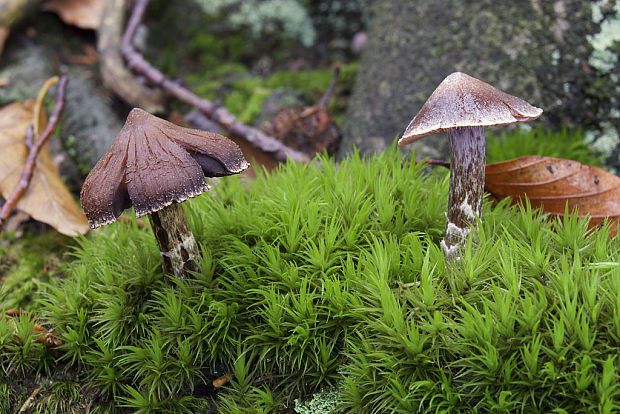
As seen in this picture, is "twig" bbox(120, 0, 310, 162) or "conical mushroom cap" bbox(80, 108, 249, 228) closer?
"conical mushroom cap" bbox(80, 108, 249, 228)

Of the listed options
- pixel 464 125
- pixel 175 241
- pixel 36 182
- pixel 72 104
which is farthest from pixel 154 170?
pixel 72 104

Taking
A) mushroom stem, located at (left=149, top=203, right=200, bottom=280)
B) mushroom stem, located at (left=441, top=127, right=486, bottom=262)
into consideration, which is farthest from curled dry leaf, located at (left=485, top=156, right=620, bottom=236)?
mushroom stem, located at (left=149, top=203, right=200, bottom=280)

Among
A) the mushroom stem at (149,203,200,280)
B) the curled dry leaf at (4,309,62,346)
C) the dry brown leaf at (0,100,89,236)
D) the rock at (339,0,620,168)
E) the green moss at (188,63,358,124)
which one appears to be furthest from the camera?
the green moss at (188,63,358,124)

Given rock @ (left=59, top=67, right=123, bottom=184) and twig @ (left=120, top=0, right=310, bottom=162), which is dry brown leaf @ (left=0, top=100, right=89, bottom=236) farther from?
twig @ (left=120, top=0, right=310, bottom=162)

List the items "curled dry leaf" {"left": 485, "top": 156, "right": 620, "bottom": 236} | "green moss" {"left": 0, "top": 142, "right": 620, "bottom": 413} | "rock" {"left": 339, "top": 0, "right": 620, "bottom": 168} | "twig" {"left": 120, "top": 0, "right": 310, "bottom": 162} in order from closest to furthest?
"green moss" {"left": 0, "top": 142, "right": 620, "bottom": 413}
"curled dry leaf" {"left": 485, "top": 156, "right": 620, "bottom": 236}
"rock" {"left": 339, "top": 0, "right": 620, "bottom": 168}
"twig" {"left": 120, "top": 0, "right": 310, "bottom": 162}

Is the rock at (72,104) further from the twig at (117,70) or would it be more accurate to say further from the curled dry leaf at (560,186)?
the curled dry leaf at (560,186)

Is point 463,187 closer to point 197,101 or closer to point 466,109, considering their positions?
point 466,109

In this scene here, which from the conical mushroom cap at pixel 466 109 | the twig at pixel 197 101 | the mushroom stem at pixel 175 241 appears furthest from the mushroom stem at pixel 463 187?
the twig at pixel 197 101
